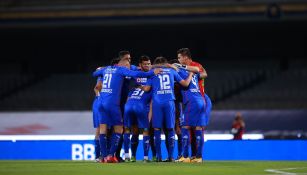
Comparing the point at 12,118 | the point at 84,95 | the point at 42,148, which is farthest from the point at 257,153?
the point at 84,95

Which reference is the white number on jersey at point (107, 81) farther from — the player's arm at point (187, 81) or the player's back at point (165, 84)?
the player's arm at point (187, 81)

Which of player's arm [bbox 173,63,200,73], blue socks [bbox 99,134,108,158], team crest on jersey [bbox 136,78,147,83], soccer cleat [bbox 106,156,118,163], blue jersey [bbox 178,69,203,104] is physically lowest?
soccer cleat [bbox 106,156,118,163]

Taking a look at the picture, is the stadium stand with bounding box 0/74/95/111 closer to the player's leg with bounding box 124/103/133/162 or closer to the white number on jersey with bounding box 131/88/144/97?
the player's leg with bounding box 124/103/133/162

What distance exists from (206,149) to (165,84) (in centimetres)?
604

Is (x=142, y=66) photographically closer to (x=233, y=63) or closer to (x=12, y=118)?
(x=12, y=118)

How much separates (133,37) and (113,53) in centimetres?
109

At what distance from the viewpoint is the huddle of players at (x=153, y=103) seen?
13820 millimetres

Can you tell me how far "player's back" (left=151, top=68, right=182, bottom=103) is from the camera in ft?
45.7

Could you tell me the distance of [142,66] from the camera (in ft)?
47.1

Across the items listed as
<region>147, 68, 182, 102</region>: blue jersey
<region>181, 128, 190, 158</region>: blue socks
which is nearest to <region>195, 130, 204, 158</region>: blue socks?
<region>181, 128, 190, 158</region>: blue socks

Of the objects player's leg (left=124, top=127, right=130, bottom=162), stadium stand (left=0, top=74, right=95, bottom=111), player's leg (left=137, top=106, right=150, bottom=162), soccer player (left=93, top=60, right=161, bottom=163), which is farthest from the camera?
stadium stand (left=0, top=74, right=95, bottom=111)

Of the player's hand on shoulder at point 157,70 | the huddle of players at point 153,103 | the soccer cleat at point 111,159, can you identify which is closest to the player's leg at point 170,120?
the huddle of players at point 153,103

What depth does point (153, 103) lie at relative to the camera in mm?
14117

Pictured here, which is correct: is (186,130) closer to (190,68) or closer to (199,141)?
(199,141)
